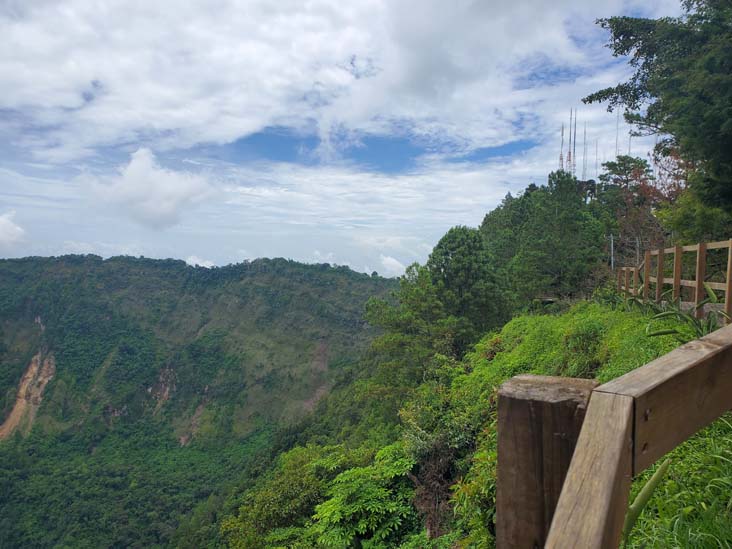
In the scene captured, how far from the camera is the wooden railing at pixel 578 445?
28.9 inches

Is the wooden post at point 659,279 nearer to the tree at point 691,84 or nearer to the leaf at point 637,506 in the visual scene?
the tree at point 691,84

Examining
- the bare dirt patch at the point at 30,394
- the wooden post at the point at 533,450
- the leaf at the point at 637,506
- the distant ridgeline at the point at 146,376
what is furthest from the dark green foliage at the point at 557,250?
the bare dirt patch at the point at 30,394

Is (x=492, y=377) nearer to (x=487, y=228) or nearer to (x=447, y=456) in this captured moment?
(x=447, y=456)

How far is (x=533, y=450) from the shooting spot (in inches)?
34.4

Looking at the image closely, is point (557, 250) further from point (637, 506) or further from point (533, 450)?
point (533, 450)

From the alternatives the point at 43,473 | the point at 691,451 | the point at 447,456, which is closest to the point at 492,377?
the point at 447,456

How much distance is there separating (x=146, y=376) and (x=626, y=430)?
290 feet

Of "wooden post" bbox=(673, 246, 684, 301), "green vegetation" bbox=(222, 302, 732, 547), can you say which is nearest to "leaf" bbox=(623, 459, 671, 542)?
"green vegetation" bbox=(222, 302, 732, 547)

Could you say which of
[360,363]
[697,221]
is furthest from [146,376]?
[697,221]

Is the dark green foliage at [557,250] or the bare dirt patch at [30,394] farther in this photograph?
the bare dirt patch at [30,394]

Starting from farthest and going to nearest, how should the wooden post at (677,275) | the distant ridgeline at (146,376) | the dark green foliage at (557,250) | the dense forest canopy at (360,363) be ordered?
the distant ridgeline at (146,376), the dark green foliage at (557,250), the wooden post at (677,275), the dense forest canopy at (360,363)

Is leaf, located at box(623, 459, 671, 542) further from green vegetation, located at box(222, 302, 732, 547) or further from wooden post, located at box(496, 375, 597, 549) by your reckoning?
green vegetation, located at box(222, 302, 732, 547)

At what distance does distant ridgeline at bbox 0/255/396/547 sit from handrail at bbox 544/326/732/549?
38269mm

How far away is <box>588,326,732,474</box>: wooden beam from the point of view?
869mm
